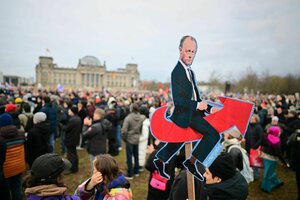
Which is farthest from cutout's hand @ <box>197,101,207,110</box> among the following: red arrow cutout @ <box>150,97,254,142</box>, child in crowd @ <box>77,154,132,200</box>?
child in crowd @ <box>77,154,132,200</box>

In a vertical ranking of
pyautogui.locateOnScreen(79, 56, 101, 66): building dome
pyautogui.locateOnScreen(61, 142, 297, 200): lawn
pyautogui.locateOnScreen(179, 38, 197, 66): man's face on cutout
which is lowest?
pyautogui.locateOnScreen(61, 142, 297, 200): lawn

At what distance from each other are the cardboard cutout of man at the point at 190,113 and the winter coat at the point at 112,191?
53 centimetres

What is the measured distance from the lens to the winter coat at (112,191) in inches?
79.1

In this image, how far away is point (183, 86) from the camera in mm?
2215

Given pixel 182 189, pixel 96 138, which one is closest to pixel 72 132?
pixel 96 138

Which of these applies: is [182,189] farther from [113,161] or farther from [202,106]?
[202,106]

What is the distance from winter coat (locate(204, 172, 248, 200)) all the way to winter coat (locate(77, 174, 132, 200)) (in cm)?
90

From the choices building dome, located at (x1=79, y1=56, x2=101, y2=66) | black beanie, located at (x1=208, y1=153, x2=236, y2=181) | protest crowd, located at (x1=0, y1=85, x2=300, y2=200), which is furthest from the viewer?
building dome, located at (x1=79, y1=56, x2=101, y2=66)

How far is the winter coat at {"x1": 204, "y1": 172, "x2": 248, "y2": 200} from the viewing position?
7.26 ft

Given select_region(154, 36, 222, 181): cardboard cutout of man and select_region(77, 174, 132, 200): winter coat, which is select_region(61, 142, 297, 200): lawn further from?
select_region(154, 36, 222, 181): cardboard cutout of man

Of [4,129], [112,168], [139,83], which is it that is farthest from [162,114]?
[139,83]

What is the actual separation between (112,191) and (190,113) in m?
1.13

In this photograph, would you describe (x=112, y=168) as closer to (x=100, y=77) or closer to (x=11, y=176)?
(x=11, y=176)

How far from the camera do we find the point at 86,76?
302 feet
